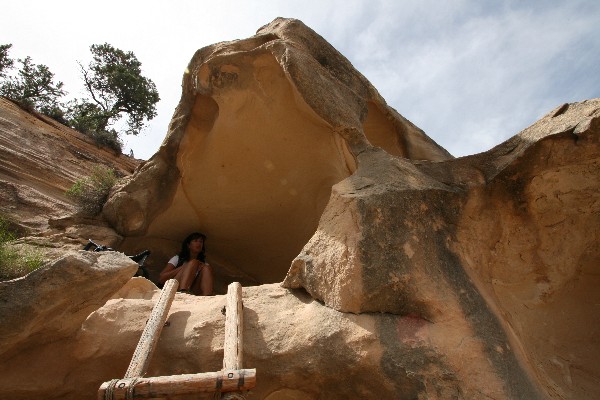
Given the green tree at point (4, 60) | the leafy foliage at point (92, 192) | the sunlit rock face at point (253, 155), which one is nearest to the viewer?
the sunlit rock face at point (253, 155)

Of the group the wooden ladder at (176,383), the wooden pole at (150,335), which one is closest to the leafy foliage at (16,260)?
the wooden pole at (150,335)

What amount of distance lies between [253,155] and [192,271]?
1.35 m

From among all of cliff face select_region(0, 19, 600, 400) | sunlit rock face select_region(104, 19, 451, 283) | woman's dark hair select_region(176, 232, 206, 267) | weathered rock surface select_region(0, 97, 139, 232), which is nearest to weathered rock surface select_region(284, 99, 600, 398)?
cliff face select_region(0, 19, 600, 400)

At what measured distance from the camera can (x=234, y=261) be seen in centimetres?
549

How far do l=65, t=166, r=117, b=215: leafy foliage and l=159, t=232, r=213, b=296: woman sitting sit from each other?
4.04 ft

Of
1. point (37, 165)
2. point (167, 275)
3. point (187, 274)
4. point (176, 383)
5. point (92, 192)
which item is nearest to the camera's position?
point (176, 383)

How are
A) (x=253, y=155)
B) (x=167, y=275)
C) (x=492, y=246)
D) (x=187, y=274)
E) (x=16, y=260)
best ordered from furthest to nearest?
(x=253, y=155), (x=167, y=275), (x=187, y=274), (x=16, y=260), (x=492, y=246)

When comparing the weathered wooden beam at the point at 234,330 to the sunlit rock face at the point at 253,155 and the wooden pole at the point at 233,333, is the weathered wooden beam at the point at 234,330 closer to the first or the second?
the wooden pole at the point at 233,333

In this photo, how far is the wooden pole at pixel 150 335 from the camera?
7.24 feet

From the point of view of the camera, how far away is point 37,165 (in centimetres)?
637

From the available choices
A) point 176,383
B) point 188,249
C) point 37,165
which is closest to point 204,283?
point 188,249

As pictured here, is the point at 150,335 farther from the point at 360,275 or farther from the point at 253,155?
the point at 253,155

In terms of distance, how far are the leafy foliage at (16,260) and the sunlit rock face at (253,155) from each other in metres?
1.10

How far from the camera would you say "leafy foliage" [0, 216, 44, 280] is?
12.0ft
